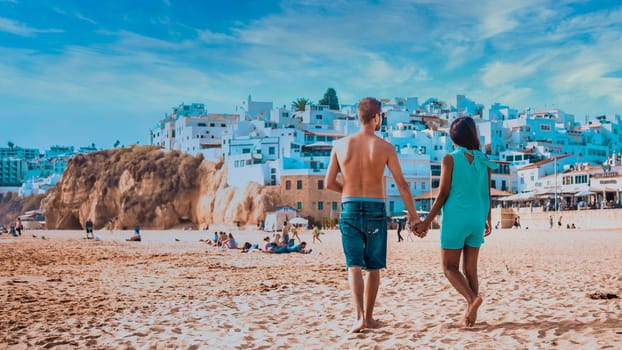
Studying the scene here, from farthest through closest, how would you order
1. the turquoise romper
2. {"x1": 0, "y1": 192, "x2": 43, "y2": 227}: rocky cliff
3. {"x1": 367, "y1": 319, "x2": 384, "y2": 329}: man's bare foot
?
{"x1": 0, "y1": 192, "x2": 43, "y2": 227}: rocky cliff, {"x1": 367, "y1": 319, "x2": 384, "y2": 329}: man's bare foot, the turquoise romper

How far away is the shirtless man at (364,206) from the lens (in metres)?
4.71

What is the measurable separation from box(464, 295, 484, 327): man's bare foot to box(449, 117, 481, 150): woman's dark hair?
1234 millimetres

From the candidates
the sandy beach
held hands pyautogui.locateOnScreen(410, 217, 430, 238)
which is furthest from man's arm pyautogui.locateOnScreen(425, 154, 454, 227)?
the sandy beach

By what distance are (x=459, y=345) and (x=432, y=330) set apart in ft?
1.91

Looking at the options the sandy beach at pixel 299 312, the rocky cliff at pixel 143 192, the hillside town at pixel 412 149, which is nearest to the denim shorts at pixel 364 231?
the sandy beach at pixel 299 312

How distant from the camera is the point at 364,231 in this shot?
4.71 metres

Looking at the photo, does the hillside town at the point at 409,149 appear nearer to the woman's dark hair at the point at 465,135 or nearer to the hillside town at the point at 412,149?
the hillside town at the point at 412,149

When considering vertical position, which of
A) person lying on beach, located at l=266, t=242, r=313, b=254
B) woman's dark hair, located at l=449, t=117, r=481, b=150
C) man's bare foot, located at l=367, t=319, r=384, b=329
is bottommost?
person lying on beach, located at l=266, t=242, r=313, b=254

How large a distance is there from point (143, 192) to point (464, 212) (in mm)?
62868

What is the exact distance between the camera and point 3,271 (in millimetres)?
11547

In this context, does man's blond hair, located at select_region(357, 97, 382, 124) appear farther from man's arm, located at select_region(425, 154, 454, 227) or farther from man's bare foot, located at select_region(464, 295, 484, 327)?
man's bare foot, located at select_region(464, 295, 484, 327)

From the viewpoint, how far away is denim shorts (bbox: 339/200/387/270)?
4.70 metres

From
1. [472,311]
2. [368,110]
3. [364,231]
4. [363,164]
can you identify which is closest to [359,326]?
[364,231]

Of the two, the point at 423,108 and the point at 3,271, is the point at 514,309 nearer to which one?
the point at 3,271
